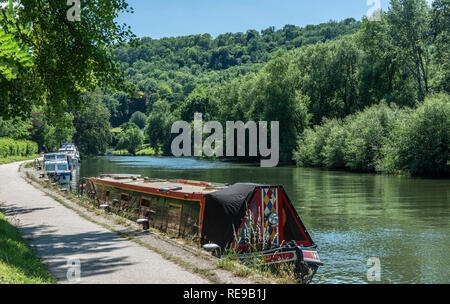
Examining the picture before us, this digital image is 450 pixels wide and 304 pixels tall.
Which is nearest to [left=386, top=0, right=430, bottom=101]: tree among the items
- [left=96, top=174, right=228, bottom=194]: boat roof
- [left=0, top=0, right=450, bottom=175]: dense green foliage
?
[left=0, top=0, right=450, bottom=175]: dense green foliage

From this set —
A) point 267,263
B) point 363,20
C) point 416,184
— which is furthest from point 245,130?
point 267,263

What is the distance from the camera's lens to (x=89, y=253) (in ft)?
31.2

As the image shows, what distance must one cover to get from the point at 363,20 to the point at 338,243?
55.5 m

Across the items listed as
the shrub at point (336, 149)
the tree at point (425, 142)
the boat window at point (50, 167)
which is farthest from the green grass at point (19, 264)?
the shrub at point (336, 149)

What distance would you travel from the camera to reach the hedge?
2372 inches

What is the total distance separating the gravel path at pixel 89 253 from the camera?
767 cm

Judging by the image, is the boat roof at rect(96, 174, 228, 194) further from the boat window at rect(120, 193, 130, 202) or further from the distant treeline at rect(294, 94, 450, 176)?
the distant treeline at rect(294, 94, 450, 176)

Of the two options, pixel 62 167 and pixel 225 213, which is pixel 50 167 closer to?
pixel 62 167

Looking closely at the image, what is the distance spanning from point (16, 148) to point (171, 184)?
5818 centimetres

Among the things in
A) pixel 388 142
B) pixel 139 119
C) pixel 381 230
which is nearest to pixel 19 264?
pixel 381 230

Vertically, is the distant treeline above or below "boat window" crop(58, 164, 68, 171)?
above

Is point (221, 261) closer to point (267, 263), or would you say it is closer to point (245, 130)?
point (267, 263)

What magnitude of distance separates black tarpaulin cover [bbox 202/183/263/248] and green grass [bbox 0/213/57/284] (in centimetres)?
423

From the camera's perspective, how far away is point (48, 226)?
13242mm
